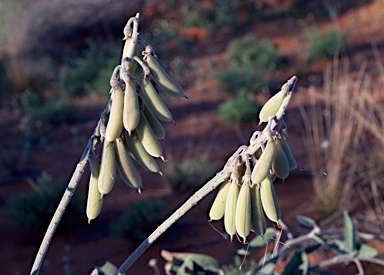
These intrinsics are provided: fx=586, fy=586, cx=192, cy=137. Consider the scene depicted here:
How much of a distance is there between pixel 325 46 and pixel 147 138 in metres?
8.26

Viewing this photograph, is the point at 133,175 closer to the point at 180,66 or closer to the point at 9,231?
the point at 9,231

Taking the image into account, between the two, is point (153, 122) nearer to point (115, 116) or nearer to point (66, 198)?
point (115, 116)

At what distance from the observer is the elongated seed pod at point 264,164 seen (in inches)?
45.1

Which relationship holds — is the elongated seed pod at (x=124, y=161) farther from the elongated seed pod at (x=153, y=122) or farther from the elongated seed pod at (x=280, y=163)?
the elongated seed pod at (x=280, y=163)

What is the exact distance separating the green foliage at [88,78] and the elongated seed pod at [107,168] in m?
7.11

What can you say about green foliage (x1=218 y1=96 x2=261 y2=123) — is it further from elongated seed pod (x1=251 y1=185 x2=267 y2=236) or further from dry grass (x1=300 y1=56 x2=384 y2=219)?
elongated seed pod (x1=251 y1=185 x2=267 y2=236)

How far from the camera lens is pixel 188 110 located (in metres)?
7.70

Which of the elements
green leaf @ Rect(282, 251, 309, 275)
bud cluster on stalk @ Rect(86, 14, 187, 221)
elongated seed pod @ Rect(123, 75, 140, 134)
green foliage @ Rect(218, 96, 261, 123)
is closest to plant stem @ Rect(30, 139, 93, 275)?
bud cluster on stalk @ Rect(86, 14, 187, 221)

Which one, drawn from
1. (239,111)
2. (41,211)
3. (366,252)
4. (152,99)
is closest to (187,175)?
(41,211)

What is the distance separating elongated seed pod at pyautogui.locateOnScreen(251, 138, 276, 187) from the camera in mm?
1145

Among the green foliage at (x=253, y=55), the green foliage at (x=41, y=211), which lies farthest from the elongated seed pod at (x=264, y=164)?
the green foliage at (x=253, y=55)

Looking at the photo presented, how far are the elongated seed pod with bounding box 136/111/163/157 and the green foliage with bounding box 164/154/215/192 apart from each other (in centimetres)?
414

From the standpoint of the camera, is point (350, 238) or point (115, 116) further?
point (350, 238)

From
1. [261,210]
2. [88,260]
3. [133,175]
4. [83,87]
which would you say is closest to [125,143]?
[133,175]
